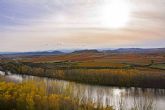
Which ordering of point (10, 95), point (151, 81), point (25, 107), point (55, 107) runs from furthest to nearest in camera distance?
point (151, 81) < point (10, 95) < point (25, 107) < point (55, 107)

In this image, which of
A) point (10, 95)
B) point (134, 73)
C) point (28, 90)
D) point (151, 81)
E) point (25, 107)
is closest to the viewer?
point (25, 107)

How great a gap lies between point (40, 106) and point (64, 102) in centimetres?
213

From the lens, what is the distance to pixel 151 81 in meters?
47.0

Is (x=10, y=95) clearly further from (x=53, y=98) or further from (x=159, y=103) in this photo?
(x=159, y=103)

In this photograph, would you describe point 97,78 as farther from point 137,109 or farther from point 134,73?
point 137,109

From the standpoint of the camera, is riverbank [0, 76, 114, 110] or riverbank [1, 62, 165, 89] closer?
riverbank [0, 76, 114, 110]

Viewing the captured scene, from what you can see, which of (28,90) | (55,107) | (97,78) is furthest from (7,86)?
(97,78)

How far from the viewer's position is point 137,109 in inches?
958

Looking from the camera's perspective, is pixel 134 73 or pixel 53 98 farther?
pixel 134 73

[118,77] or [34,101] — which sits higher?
[34,101]

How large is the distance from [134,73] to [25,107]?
28563 mm

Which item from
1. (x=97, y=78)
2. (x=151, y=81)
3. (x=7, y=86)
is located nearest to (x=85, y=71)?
(x=97, y=78)

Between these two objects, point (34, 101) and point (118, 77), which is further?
point (118, 77)

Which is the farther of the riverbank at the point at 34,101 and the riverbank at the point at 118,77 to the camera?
the riverbank at the point at 118,77
